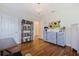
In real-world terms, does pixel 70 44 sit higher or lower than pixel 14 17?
lower

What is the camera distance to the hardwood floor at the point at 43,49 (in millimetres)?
1237

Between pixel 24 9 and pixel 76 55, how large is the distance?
3.31ft

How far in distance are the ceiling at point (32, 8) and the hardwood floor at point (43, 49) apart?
1.41 feet

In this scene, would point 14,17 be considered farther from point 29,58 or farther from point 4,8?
point 29,58

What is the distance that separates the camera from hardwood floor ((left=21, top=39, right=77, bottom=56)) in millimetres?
1237

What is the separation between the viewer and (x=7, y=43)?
1.25m

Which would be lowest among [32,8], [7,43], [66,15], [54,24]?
[7,43]

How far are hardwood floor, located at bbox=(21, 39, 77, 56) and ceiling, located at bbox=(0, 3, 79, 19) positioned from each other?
16.9 inches

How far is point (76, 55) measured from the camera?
1.21 metres

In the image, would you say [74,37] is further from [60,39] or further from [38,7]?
[38,7]

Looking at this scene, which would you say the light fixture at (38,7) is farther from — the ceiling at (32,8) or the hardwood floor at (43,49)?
the hardwood floor at (43,49)

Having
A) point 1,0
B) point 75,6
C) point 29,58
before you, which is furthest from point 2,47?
point 75,6

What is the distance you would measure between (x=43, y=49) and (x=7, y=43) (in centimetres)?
54

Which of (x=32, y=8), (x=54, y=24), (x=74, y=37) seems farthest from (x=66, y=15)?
(x=32, y=8)
